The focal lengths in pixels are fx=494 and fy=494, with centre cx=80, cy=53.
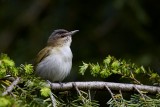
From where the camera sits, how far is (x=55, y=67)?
5.74 metres

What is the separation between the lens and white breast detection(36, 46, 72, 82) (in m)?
5.70

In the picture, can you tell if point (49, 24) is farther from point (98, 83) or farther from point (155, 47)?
point (98, 83)

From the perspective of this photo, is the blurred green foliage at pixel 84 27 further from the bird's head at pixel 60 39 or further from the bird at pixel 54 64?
the bird at pixel 54 64

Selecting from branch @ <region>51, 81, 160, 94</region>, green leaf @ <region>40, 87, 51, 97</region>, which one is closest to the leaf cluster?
branch @ <region>51, 81, 160, 94</region>

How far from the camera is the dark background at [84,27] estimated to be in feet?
25.2

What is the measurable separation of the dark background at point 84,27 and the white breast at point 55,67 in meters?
1.67

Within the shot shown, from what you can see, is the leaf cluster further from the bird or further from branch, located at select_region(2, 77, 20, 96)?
the bird

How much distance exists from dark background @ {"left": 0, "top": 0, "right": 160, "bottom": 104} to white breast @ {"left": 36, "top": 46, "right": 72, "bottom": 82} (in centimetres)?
167

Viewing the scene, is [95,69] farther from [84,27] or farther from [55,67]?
[84,27]

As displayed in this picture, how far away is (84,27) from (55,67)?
8.44 feet

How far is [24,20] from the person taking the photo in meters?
8.08

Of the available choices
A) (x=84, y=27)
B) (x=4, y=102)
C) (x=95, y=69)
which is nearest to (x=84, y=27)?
(x=84, y=27)

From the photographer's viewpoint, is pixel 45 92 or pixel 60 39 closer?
pixel 45 92

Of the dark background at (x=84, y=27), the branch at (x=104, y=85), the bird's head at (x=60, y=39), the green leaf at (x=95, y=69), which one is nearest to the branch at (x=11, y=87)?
the branch at (x=104, y=85)
